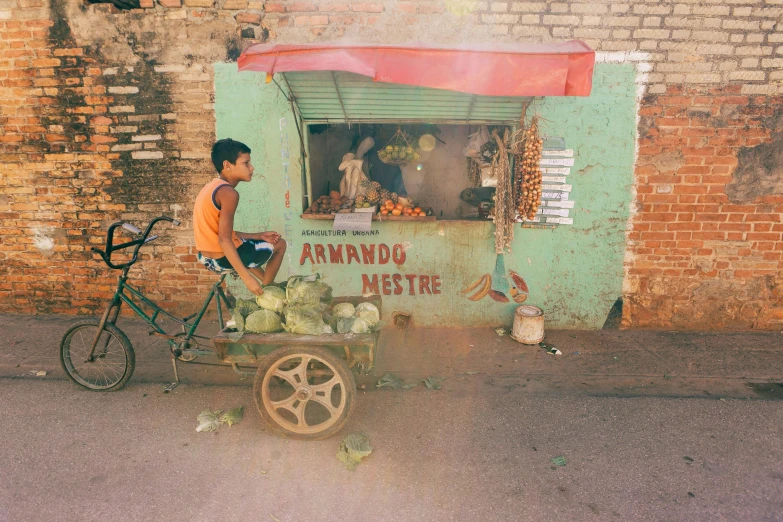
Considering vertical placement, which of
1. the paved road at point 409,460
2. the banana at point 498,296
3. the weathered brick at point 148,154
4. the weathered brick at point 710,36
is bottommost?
the paved road at point 409,460

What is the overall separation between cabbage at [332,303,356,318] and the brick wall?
269 centimetres

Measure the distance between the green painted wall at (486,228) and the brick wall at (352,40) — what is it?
0.76ft

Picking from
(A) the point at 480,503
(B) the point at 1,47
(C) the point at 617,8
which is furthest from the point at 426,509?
(B) the point at 1,47

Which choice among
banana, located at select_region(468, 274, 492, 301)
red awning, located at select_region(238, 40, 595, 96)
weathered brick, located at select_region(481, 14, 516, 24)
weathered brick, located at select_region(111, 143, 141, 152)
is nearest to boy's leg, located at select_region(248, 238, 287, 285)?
red awning, located at select_region(238, 40, 595, 96)

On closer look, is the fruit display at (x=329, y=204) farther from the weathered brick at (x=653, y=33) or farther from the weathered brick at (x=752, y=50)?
the weathered brick at (x=752, y=50)

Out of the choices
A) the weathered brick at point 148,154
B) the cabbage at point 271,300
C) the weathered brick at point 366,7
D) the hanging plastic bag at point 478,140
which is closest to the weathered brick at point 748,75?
the hanging plastic bag at point 478,140

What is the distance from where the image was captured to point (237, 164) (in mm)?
3746

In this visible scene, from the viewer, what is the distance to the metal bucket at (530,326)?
505cm

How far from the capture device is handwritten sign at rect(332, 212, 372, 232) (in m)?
4.97

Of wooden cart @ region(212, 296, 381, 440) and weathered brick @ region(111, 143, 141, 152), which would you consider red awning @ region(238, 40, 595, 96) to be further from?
weathered brick @ region(111, 143, 141, 152)

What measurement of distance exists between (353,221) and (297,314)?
193 centimetres

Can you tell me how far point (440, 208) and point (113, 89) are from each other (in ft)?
14.5

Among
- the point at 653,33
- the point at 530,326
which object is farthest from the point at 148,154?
the point at 653,33

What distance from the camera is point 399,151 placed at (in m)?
5.47
